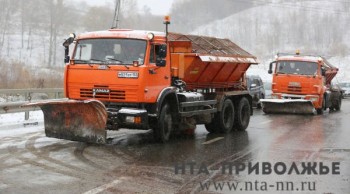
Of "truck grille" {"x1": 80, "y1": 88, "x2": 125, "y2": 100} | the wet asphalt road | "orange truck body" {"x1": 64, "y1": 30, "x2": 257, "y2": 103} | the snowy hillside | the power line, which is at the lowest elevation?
the wet asphalt road

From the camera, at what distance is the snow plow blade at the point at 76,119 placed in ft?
32.9

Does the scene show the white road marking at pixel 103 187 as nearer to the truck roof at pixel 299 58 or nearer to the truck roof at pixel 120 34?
the truck roof at pixel 120 34

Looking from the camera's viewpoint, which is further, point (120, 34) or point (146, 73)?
point (120, 34)

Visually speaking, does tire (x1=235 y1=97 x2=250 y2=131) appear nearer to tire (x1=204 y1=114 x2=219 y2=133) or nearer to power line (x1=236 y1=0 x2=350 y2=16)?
tire (x1=204 y1=114 x2=219 y2=133)

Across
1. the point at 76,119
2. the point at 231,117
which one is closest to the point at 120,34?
the point at 76,119

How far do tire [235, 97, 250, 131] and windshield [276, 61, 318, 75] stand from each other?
7210 mm

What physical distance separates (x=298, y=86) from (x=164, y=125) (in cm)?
1187

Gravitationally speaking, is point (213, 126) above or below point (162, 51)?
below

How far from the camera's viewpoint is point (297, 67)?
22.0 metres

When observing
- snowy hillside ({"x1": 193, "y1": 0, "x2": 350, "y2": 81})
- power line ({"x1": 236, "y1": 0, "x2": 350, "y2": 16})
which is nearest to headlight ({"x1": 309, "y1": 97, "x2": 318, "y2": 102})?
snowy hillside ({"x1": 193, "y1": 0, "x2": 350, "y2": 81})

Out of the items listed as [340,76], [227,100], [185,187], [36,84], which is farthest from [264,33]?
[185,187]

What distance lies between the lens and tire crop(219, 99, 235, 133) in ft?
44.7

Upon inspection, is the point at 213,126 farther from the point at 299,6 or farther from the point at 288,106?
the point at 299,6

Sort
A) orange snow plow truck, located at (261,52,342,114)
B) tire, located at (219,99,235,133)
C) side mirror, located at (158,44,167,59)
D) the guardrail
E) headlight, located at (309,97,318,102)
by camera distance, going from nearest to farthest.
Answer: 1. side mirror, located at (158,44,167,59)
2. the guardrail
3. tire, located at (219,99,235,133)
4. orange snow plow truck, located at (261,52,342,114)
5. headlight, located at (309,97,318,102)
